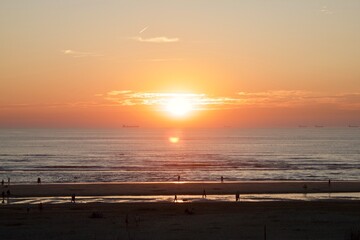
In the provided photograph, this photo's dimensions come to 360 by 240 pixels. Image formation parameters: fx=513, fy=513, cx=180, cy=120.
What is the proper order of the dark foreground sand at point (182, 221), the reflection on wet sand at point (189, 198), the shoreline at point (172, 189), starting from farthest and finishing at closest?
the shoreline at point (172, 189) → the reflection on wet sand at point (189, 198) → the dark foreground sand at point (182, 221)

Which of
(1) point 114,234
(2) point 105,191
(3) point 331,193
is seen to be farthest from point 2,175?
(1) point 114,234

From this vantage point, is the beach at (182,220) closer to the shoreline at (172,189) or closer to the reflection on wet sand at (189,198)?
the reflection on wet sand at (189,198)

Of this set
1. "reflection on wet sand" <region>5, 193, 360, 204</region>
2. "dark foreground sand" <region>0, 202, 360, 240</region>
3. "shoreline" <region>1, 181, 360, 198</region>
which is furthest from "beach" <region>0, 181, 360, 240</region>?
"shoreline" <region>1, 181, 360, 198</region>

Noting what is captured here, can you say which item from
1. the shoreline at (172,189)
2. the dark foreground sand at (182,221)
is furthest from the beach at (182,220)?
the shoreline at (172,189)

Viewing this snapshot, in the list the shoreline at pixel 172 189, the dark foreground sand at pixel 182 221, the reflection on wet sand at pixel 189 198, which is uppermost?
the shoreline at pixel 172 189

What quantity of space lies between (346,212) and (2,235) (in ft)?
75.8

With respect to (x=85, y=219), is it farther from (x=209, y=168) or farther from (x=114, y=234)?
(x=209, y=168)

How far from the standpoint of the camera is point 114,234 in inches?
1085

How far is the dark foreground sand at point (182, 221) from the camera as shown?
90.5ft

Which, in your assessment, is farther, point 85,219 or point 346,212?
point 346,212

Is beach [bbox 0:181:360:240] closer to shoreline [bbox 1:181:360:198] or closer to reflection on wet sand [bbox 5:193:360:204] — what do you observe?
reflection on wet sand [bbox 5:193:360:204]

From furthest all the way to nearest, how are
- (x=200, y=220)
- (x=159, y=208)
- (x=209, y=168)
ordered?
(x=209, y=168)
(x=159, y=208)
(x=200, y=220)

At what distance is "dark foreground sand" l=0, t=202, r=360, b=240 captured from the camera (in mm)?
27578

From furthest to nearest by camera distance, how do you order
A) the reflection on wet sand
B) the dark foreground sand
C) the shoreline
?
the shoreline < the reflection on wet sand < the dark foreground sand
